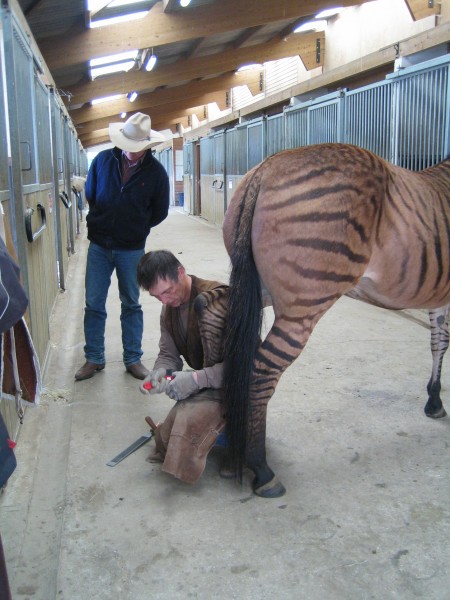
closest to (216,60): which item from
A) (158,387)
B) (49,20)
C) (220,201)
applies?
(220,201)

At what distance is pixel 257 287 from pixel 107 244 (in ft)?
5.46

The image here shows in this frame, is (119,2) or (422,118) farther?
(119,2)

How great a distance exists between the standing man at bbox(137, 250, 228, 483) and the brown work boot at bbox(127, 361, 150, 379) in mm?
1212

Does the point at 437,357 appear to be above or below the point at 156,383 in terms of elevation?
below

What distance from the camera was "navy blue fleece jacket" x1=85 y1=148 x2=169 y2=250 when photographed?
Result: 12.0ft

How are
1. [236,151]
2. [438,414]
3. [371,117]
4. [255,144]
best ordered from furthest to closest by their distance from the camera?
[236,151], [255,144], [371,117], [438,414]

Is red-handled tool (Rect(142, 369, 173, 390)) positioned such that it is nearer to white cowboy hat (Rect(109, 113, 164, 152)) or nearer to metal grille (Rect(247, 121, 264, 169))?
white cowboy hat (Rect(109, 113, 164, 152))

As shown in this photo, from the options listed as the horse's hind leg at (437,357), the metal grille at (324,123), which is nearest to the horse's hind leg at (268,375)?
the horse's hind leg at (437,357)

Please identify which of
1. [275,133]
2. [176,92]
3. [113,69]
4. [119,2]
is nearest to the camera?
[119,2]

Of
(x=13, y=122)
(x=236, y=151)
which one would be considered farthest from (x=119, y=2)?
(x=13, y=122)

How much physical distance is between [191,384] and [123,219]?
1.59 meters

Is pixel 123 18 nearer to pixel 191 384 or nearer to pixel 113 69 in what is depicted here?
pixel 113 69

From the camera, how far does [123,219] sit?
3.67m

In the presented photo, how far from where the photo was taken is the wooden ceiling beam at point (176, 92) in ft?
59.2
